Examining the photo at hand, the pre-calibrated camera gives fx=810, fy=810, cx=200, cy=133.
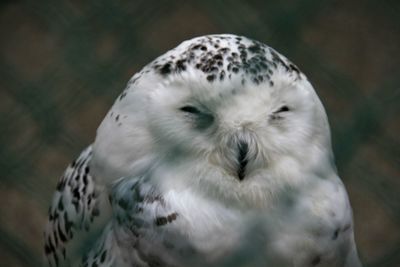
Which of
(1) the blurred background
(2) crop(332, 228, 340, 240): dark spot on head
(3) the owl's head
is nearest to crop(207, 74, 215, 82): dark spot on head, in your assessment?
(3) the owl's head

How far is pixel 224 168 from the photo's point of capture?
1.44 m

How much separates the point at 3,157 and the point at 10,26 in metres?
0.77

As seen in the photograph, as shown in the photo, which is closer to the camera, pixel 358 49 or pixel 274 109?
pixel 274 109

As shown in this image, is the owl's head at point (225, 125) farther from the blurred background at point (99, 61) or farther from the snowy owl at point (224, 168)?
the blurred background at point (99, 61)

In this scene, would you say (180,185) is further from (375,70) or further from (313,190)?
(375,70)

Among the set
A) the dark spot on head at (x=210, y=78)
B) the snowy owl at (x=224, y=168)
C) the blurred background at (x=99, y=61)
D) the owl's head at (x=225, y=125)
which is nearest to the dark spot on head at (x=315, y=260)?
the snowy owl at (x=224, y=168)

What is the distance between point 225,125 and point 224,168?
82 mm

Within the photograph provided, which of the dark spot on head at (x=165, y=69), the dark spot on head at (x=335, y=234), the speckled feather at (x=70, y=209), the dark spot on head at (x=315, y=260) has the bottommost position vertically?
the dark spot on head at (x=315, y=260)

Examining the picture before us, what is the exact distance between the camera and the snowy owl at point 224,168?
143cm

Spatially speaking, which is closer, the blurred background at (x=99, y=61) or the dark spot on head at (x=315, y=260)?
the dark spot on head at (x=315, y=260)

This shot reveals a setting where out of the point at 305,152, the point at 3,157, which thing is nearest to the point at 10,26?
the point at 3,157

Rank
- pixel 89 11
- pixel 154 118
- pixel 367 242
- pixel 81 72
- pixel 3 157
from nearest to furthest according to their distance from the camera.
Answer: pixel 81 72
pixel 154 118
pixel 3 157
pixel 89 11
pixel 367 242

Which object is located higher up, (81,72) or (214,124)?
(81,72)

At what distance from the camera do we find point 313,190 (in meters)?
1.51
